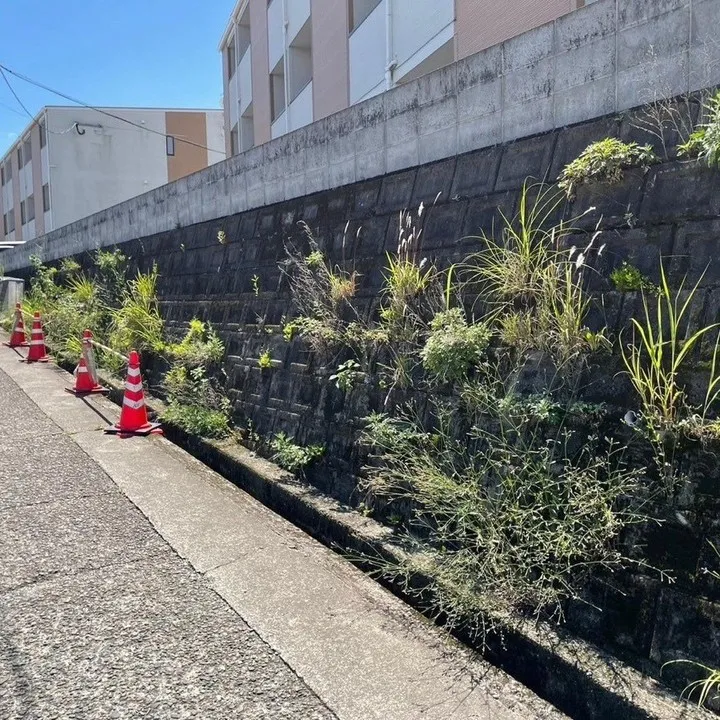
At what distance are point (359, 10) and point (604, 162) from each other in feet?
33.3

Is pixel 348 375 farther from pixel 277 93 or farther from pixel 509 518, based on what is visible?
pixel 277 93

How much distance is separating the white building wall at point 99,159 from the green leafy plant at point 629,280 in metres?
28.0

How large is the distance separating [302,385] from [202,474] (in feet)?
3.73

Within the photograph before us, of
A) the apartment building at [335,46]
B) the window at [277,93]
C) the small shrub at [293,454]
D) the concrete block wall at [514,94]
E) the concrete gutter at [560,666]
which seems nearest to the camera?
the concrete gutter at [560,666]

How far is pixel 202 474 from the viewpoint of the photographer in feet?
15.6

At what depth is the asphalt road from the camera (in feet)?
7.23

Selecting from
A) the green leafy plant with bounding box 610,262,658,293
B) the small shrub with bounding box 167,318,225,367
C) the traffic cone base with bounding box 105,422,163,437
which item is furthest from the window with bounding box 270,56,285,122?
the green leafy plant with bounding box 610,262,658,293

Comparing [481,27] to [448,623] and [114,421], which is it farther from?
[448,623]

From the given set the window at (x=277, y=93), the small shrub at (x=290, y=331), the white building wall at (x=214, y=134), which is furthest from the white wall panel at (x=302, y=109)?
the white building wall at (x=214, y=134)

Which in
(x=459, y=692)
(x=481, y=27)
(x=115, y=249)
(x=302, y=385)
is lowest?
(x=459, y=692)

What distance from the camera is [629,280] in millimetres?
2701

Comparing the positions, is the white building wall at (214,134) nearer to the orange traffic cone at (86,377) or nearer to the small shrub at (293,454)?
the orange traffic cone at (86,377)

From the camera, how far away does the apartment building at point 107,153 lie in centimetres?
2705

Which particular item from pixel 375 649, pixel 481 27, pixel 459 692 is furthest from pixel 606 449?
pixel 481 27
